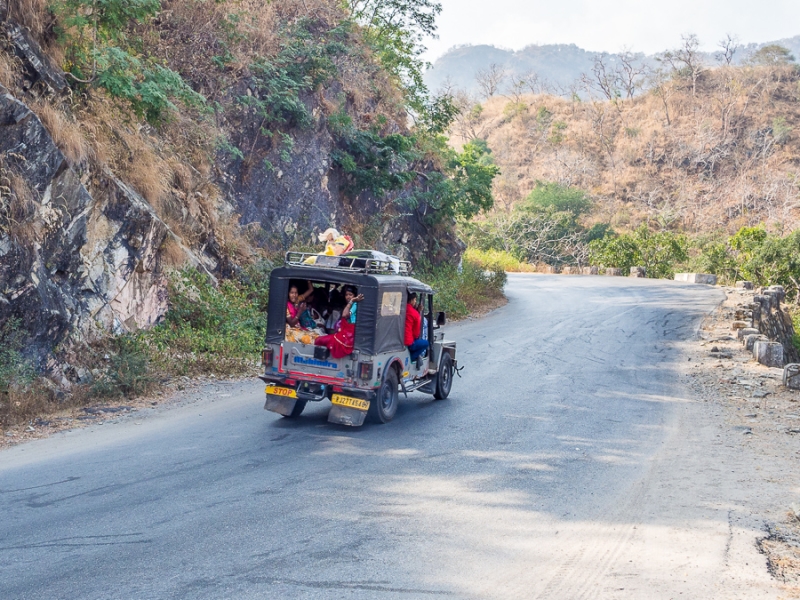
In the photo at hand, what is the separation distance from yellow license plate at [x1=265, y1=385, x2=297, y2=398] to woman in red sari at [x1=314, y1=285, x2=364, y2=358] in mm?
767

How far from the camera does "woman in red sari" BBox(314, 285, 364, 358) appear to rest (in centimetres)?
1021

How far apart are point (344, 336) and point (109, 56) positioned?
27.3 ft

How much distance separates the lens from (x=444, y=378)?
12852 mm

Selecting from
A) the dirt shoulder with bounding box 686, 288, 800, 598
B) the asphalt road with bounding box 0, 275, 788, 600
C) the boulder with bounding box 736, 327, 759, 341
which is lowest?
the asphalt road with bounding box 0, 275, 788, 600

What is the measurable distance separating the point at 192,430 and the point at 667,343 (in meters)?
14.7

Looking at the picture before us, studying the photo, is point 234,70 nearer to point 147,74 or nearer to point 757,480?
point 147,74

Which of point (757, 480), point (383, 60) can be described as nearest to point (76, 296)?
point (757, 480)

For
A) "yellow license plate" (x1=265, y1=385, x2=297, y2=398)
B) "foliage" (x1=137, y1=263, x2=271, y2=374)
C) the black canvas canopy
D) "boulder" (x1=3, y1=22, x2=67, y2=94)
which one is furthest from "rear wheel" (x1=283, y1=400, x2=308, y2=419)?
"boulder" (x1=3, y1=22, x2=67, y2=94)

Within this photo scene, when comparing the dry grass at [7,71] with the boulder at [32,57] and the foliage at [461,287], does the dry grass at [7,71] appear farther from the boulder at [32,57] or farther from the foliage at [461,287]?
the foliage at [461,287]

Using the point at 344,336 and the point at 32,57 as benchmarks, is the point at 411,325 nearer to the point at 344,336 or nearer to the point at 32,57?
the point at 344,336

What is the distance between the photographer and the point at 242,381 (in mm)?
13719

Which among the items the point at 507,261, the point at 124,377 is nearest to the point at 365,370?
the point at 124,377

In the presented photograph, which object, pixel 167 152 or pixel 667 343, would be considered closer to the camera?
pixel 167 152

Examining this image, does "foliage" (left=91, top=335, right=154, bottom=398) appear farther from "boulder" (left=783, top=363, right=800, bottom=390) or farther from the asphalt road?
"boulder" (left=783, top=363, right=800, bottom=390)
